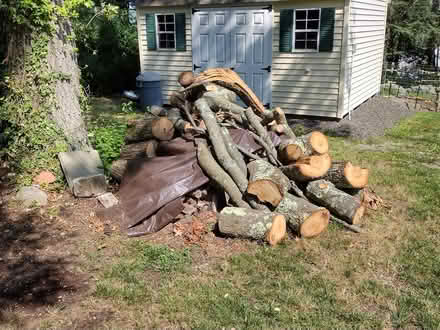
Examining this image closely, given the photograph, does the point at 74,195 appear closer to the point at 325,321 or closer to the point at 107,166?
the point at 107,166

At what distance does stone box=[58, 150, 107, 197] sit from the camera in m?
5.54

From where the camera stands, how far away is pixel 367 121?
10305mm

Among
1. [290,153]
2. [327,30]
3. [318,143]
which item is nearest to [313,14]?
[327,30]

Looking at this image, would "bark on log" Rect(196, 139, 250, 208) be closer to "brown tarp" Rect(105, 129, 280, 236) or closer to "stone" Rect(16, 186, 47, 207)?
"brown tarp" Rect(105, 129, 280, 236)

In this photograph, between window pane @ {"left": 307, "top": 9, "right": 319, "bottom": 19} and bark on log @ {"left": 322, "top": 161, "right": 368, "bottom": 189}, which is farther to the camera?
window pane @ {"left": 307, "top": 9, "right": 319, "bottom": 19}

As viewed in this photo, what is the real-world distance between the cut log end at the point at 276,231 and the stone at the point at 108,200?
1986mm

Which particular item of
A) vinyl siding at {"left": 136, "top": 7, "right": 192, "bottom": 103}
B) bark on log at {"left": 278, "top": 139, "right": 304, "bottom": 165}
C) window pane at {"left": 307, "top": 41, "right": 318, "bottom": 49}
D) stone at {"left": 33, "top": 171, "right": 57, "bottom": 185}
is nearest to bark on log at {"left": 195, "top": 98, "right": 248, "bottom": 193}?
bark on log at {"left": 278, "top": 139, "right": 304, "bottom": 165}

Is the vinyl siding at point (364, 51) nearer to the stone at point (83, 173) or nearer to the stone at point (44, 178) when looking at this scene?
the stone at point (83, 173)

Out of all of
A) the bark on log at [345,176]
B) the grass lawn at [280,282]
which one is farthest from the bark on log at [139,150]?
the bark on log at [345,176]

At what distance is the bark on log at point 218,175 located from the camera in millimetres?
4977

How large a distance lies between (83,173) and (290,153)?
8.75ft

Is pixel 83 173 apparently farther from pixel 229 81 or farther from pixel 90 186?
pixel 229 81

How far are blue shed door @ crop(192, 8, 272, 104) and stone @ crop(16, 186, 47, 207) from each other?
6.58 m

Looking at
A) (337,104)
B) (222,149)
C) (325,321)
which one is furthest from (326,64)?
(325,321)
